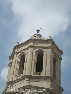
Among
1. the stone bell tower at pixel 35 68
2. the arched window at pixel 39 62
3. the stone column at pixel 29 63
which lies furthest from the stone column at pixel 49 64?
the stone column at pixel 29 63

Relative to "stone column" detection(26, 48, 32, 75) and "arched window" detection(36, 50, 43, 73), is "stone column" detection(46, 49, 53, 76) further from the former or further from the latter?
"stone column" detection(26, 48, 32, 75)

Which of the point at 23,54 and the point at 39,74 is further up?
the point at 23,54

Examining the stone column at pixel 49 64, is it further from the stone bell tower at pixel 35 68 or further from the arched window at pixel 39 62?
the arched window at pixel 39 62

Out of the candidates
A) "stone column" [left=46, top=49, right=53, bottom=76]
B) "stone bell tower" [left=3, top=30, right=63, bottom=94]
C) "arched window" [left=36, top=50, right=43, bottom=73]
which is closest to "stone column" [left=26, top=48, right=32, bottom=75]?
"stone bell tower" [left=3, top=30, right=63, bottom=94]

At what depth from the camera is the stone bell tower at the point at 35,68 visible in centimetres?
3178

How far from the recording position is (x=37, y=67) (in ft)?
114

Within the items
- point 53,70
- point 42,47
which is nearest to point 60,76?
point 53,70

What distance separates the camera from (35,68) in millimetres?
33312

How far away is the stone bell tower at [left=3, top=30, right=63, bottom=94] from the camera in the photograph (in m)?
31.8

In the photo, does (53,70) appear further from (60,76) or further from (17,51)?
(17,51)

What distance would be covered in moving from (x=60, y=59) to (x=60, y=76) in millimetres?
2261

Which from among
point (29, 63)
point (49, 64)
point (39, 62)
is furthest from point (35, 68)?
point (39, 62)

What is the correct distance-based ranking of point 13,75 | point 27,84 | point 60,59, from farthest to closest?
point 60,59 → point 13,75 → point 27,84

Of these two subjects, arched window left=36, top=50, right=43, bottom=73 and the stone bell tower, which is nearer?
the stone bell tower
